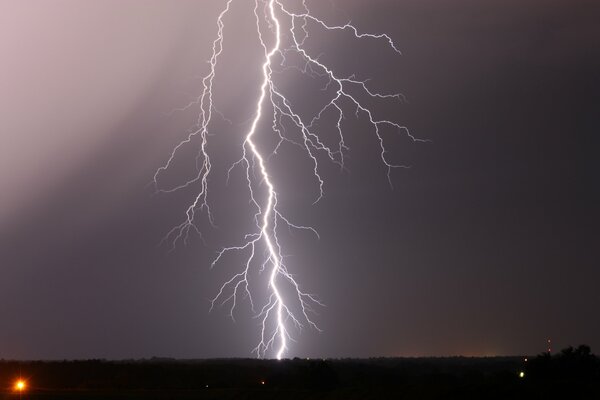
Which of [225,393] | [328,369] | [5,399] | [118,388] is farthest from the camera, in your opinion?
[118,388]

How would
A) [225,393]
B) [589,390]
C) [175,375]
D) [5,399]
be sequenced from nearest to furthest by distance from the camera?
[589,390] < [5,399] < [225,393] < [175,375]

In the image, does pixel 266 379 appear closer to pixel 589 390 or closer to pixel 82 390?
pixel 82 390

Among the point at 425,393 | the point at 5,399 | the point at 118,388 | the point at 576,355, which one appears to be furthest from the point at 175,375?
the point at 425,393

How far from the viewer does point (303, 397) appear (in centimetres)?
4962

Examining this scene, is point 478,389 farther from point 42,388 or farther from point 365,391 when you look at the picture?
point 42,388

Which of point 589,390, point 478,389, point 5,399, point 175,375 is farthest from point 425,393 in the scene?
point 175,375

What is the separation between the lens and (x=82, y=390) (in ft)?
209

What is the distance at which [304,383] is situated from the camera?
196 ft

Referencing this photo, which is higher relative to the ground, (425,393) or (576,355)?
(576,355)

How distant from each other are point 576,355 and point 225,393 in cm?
1653

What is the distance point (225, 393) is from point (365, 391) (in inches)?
423

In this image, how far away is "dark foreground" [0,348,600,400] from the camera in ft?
141

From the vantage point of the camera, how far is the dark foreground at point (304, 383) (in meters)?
42.9

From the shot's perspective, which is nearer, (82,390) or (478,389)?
(478,389)
